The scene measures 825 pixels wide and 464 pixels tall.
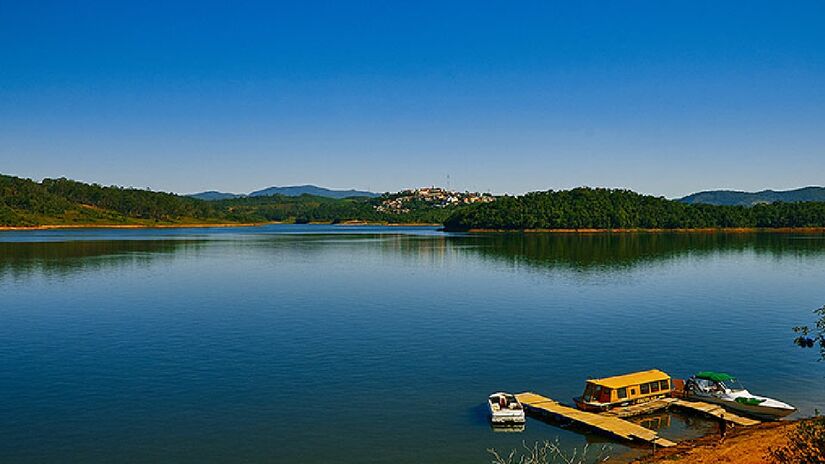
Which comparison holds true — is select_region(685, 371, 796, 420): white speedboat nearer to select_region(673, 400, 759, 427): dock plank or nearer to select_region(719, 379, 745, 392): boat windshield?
select_region(719, 379, 745, 392): boat windshield

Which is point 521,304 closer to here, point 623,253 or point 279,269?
point 279,269

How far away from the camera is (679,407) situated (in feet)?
142

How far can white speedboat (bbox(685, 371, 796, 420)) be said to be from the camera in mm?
40781

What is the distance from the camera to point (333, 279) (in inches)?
4437

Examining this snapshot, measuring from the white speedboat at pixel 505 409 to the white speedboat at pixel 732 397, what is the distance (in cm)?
1356

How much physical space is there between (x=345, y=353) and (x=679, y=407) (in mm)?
27069

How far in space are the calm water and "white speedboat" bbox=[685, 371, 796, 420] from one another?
2.69m

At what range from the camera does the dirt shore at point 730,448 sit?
32234 millimetres

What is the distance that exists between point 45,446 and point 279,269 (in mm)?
94376

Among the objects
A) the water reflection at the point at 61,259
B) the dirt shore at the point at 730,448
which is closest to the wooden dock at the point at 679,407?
the dirt shore at the point at 730,448

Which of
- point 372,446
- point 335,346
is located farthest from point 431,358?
point 372,446

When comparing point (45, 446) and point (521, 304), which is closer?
point (45, 446)

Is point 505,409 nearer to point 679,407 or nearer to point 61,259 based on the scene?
point 679,407

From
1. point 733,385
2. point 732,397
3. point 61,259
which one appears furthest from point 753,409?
point 61,259
